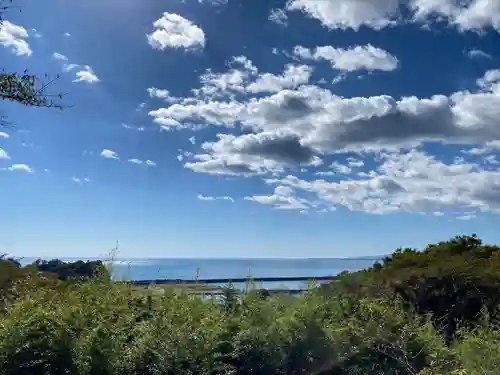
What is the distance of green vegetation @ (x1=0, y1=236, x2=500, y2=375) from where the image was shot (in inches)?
174

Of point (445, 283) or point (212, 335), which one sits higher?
point (445, 283)

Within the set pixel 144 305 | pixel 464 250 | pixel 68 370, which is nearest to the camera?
pixel 68 370

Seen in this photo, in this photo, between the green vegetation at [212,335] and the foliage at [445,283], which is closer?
the green vegetation at [212,335]

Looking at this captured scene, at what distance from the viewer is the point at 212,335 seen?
479 centimetres

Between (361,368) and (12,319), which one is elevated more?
(12,319)

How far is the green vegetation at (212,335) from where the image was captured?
14.5ft

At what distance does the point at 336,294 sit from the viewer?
238 inches

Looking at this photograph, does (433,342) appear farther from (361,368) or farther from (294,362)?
(294,362)

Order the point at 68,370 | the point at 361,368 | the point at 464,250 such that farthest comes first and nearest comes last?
1. the point at 464,250
2. the point at 361,368
3. the point at 68,370

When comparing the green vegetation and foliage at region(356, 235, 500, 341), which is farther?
foliage at region(356, 235, 500, 341)

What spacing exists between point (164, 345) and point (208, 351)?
1.24 feet

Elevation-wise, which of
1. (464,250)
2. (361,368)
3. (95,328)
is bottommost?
(361,368)

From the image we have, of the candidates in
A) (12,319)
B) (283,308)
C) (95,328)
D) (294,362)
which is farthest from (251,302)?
(12,319)

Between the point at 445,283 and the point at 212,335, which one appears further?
the point at 445,283
